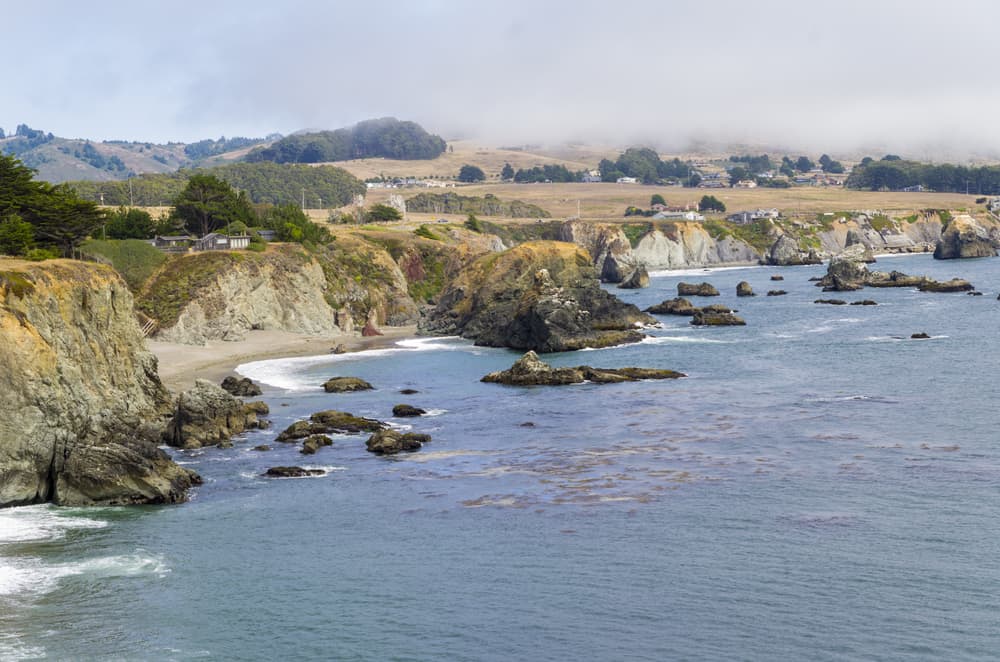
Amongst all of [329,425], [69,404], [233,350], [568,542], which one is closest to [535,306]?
[233,350]

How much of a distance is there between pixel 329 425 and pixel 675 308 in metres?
70.1

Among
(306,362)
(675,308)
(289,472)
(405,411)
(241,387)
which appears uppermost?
(675,308)

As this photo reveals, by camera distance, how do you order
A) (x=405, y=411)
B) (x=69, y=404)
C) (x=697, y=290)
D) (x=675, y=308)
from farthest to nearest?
(x=697, y=290)
(x=675, y=308)
(x=405, y=411)
(x=69, y=404)

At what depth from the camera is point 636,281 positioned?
17500 cm

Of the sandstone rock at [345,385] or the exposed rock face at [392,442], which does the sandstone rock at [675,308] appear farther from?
the exposed rock face at [392,442]

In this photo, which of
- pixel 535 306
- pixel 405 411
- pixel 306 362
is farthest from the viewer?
pixel 535 306

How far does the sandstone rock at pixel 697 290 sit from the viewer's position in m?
148

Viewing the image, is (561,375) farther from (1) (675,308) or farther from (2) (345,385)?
(1) (675,308)

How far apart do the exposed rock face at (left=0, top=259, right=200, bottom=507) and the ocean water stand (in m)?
1.43

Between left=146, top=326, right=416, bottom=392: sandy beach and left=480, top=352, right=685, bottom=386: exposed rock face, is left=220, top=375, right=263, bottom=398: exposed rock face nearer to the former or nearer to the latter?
left=146, top=326, right=416, bottom=392: sandy beach

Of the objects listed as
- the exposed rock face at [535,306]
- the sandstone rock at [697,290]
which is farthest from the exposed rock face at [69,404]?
the sandstone rock at [697,290]

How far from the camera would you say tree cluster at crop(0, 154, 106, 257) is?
2872 inches

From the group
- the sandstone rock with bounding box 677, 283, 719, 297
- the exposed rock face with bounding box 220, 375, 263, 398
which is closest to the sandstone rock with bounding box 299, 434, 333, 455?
the exposed rock face with bounding box 220, 375, 263, 398

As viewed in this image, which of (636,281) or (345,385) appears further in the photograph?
(636,281)
